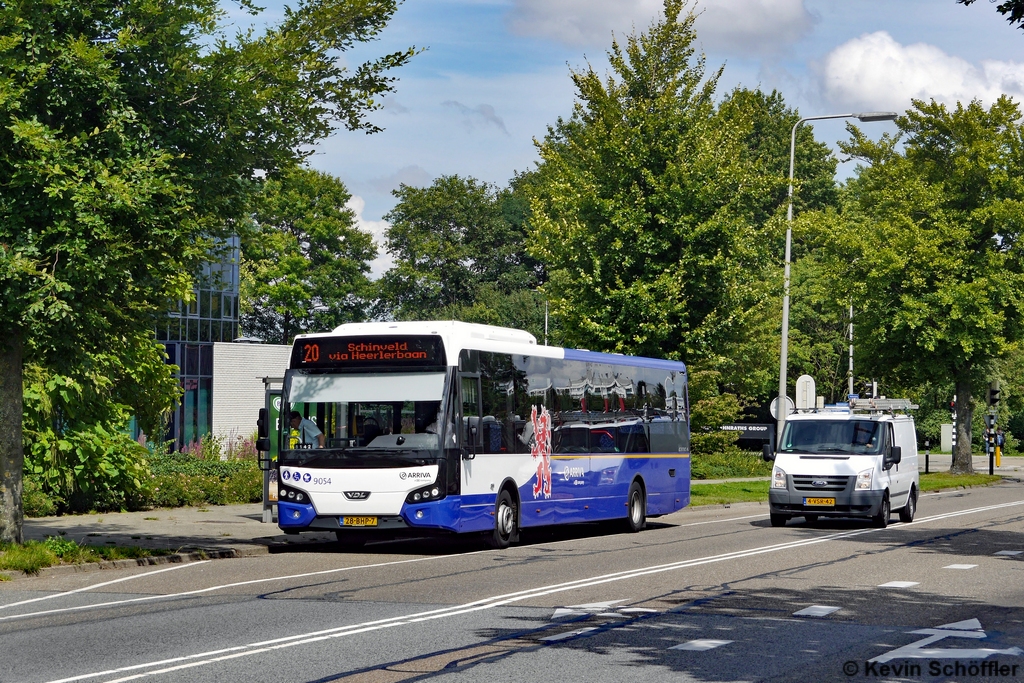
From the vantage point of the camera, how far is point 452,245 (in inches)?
3314

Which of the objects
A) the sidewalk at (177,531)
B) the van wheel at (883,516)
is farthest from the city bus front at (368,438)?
the van wheel at (883,516)

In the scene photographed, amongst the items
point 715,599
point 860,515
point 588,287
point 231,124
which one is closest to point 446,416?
point 231,124

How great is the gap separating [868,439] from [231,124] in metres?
13.4

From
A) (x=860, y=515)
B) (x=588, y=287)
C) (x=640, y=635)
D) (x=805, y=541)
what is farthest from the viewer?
(x=588, y=287)

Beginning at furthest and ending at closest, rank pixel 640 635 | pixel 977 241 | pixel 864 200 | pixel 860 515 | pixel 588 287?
pixel 864 200 < pixel 977 241 < pixel 588 287 < pixel 860 515 < pixel 640 635

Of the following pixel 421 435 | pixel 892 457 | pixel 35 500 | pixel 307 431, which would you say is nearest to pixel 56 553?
pixel 307 431

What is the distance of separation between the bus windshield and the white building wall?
23.8 m

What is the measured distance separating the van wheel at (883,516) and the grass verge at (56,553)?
41.9ft

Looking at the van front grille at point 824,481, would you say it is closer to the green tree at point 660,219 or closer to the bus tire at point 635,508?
the bus tire at point 635,508

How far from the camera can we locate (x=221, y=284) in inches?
707

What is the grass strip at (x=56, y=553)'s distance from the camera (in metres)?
14.4

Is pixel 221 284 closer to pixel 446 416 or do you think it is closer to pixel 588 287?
pixel 446 416

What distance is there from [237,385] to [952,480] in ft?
76.5

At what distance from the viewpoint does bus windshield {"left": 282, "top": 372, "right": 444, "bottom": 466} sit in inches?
683
